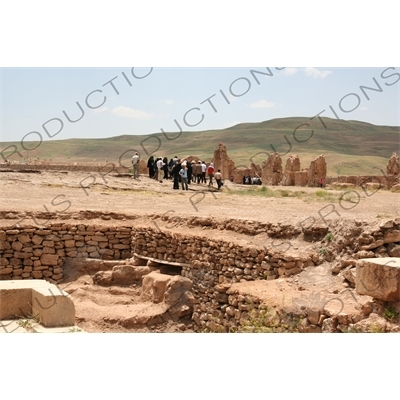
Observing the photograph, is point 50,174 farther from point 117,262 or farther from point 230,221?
point 230,221

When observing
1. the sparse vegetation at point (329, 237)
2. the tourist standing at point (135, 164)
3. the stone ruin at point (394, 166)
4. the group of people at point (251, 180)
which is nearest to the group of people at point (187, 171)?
the tourist standing at point (135, 164)

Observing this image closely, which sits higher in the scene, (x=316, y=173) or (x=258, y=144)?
(x=258, y=144)

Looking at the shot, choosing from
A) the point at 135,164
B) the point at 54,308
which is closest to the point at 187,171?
the point at 135,164

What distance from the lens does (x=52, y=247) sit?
549 inches

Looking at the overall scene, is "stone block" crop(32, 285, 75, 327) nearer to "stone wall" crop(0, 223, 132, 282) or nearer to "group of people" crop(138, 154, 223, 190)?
"stone wall" crop(0, 223, 132, 282)

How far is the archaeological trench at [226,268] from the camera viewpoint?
7.85 m

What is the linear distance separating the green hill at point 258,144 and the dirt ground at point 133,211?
5460 cm

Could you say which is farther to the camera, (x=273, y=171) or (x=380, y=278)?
(x=273, y=171)

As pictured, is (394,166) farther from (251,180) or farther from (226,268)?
(226,268)

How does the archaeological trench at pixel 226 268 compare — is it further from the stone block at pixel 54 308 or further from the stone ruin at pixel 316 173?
the stone ruin at pixel 316 173

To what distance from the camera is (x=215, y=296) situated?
10.8 meters

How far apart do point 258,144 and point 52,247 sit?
314 feet

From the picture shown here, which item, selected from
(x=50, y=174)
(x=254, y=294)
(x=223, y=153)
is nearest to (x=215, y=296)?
(x=254, y=294)

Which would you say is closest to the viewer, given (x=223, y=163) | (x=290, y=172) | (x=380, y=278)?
(x=380, y=278)
